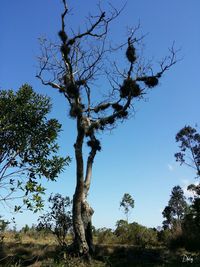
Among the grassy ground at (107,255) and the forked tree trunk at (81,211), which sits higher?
the forked tree trunk at (81,211)

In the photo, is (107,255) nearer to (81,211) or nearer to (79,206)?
(81,211)

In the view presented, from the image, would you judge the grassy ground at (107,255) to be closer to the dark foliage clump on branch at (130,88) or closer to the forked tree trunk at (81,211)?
the forked tree trunk at (81,211)

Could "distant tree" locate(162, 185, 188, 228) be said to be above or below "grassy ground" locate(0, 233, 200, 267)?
above

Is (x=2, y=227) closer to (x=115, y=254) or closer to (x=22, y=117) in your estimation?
(x=22, y=117)

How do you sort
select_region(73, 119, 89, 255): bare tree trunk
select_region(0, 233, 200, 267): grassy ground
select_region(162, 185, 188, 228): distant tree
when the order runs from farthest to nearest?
1. select_region(162, 185, 188, 228): distant tree
2. select_region(73, 119, 89, 255): bare tree trunk
3. select_region(0, 233, 200, 267): grassy ground

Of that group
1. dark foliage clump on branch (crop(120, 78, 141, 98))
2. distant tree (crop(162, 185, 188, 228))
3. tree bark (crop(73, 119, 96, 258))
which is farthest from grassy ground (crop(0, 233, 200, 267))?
distant tree (crop(162, 185, 188, 228))

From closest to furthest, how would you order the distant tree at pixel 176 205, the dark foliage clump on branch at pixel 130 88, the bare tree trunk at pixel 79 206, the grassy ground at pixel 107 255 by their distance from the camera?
the grassy ground at pixel 107 255, the bare tree trunk at pixel 79 206, the dark foliage clump on branch at pixel 130 88, the distant tree at pixel 176 205

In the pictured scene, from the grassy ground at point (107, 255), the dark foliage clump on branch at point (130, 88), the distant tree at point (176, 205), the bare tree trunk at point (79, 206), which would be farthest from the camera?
the distant tree at point (176, 205)

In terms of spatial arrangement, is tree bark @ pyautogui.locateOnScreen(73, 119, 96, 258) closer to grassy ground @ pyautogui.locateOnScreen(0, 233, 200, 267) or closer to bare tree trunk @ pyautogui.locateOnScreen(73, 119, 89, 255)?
bare tree trunk @ pyautogui.locateOnScreen(73, 119, 89, 255)

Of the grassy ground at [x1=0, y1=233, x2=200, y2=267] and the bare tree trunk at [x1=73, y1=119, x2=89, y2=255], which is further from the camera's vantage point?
the bare tree trunk at [x1=73, y1=119, x2=89, y2=255]

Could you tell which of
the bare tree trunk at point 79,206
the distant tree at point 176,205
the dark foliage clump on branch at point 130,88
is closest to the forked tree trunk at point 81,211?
the bare tree trunk at point 79,206

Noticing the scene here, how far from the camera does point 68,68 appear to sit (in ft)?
65.8

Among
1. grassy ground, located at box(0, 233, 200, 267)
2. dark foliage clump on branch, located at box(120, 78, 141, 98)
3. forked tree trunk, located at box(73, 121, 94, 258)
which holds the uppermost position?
dark foliage clump on branch, located at box(120, 78, 141, 98)

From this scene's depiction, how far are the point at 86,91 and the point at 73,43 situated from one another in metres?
2.71
